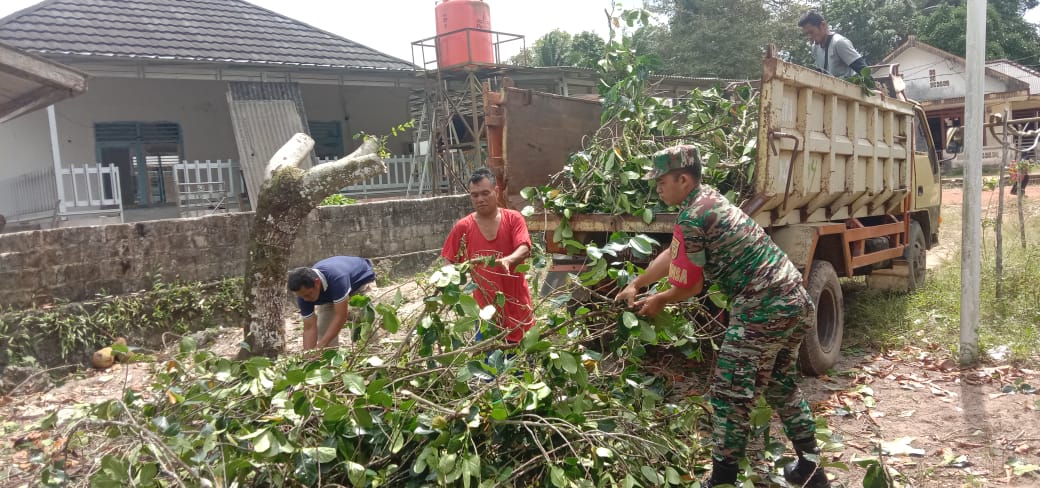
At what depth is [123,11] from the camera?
11.9 metres

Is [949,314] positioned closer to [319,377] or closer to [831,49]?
[831,49]

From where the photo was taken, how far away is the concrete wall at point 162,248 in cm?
599

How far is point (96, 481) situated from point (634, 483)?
196cm

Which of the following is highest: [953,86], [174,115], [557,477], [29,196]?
[953,86]

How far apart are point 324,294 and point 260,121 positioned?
772 centimetres

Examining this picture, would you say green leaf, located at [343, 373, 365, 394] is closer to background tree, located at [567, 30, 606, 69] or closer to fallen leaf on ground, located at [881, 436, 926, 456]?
fallen leaf on ground, located at [881, 436, 926, 456]

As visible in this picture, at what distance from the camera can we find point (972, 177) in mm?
5324

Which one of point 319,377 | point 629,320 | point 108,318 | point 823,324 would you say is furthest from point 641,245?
point 108,318

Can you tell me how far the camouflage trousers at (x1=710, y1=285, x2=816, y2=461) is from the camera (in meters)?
3.27

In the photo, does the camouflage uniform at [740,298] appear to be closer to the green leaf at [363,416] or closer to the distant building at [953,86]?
the green leaf at [363,416]

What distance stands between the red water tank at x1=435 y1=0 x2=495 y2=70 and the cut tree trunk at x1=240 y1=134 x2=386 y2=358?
26.5ft

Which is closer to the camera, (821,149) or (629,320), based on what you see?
(629,320)

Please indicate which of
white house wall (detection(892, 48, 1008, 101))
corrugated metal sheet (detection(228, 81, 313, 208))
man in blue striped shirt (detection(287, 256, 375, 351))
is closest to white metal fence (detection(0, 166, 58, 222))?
Answer: corrugated metal sheet (detection(228, 81, 313, 208))

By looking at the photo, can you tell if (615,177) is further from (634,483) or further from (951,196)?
(951,196)
